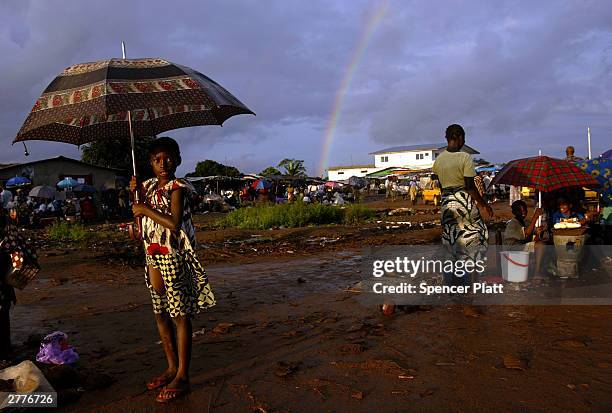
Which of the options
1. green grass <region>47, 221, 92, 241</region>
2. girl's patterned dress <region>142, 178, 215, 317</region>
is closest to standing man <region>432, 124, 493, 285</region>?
girl's patterned dress <region>142, 178, 215, 317</region>

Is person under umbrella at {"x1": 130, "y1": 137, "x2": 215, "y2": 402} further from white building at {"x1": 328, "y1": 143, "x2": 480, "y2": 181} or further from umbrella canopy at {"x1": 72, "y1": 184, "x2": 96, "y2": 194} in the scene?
white building at {"x1": 328, "y1": 143, "x2": 480, "y2": 181}

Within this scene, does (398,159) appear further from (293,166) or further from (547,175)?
(547,175)

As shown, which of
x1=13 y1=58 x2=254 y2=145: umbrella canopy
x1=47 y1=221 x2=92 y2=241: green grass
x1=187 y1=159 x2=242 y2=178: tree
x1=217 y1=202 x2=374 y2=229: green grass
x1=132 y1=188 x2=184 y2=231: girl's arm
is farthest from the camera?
x1=187 y1=159 x2=242 y2=178: tree

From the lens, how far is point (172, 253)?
297 centimetres

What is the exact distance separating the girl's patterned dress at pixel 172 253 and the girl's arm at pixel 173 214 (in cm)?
4

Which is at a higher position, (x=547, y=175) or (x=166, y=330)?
(x=547, y=175)

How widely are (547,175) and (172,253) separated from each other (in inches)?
197

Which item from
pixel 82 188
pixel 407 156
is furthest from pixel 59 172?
pixel 407 156

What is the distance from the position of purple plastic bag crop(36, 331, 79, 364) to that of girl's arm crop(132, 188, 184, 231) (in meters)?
1.58

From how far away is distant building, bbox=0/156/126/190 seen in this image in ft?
82.4

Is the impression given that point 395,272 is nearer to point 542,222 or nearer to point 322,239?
point 542,222

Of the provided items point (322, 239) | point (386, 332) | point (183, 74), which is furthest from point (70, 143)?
point (322, 239)

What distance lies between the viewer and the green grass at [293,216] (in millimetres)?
15430

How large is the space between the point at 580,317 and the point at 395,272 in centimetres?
277
